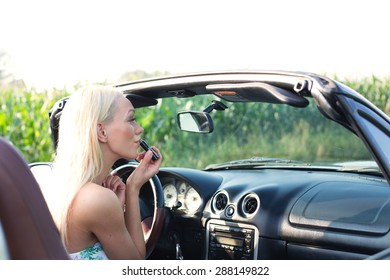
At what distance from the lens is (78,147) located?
2430mm

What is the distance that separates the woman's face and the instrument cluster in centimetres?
116

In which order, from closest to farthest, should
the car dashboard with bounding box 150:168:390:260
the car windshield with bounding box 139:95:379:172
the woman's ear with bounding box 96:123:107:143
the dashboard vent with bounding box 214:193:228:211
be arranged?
the woman's ear with bounding box 96:123:107:143, the car dashboard with bounding box 150:168:390:260, the dashboard vent with bounding box 214:193:228:211, the car windshield with bounding box 139:95:379:172

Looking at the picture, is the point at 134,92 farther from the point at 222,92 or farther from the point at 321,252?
the point at 321,252

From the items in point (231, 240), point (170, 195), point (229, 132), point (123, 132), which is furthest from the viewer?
point (229, 132)

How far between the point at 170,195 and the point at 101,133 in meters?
1.45

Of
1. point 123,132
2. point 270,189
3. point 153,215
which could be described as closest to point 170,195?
point 153,215

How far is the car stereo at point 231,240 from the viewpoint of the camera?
3332mm

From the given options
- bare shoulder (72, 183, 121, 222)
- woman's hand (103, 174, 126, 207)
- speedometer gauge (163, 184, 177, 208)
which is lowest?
speedometer gauge (163, 184, 177, 208)

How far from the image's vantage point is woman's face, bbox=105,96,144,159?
2527 millimetres

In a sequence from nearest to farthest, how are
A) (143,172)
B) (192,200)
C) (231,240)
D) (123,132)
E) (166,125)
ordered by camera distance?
(123,132) → (143,172) → (231,240) → (192,200) → (166,125)

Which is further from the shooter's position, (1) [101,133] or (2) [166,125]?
(2) [166,125]

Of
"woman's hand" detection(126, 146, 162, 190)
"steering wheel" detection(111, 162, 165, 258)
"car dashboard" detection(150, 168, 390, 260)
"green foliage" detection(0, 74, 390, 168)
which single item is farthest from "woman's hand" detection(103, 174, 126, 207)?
"green foliage" detection(0, 74, 390, 168)

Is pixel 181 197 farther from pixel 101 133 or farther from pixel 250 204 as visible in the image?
pixel 101 133

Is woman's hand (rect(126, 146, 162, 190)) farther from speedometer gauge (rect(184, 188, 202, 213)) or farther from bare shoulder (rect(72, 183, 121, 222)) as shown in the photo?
speedometer gauge (rect(184, 188, 202, 213))
